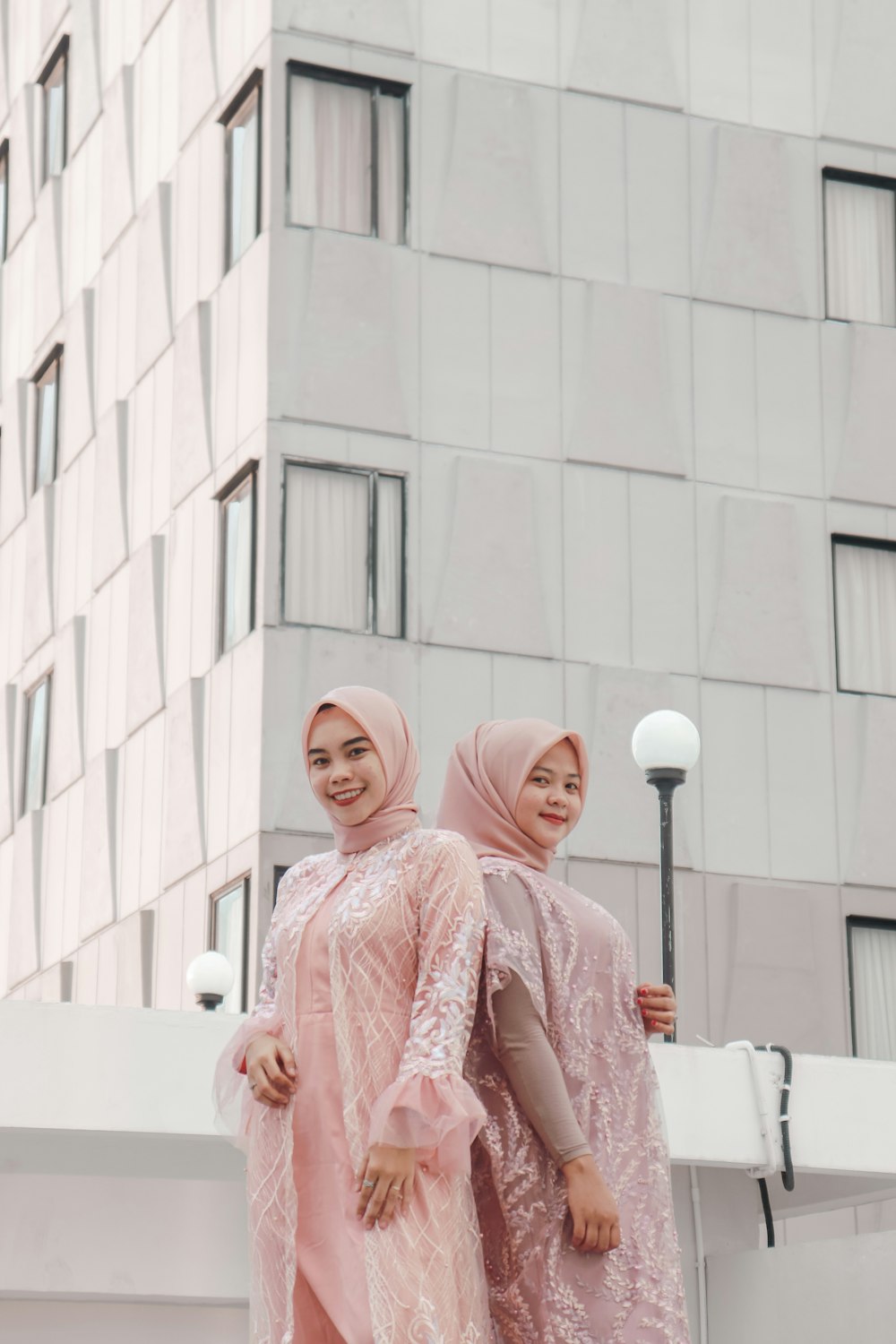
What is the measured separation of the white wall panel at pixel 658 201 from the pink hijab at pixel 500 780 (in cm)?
1338

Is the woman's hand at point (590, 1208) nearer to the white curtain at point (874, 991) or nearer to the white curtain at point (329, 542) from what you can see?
the white curtain at point (329, 542)

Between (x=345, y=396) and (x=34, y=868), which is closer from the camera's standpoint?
(x=345, y=396)

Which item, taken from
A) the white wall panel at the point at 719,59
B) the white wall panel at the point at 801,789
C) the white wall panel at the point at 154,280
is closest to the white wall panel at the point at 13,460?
the white wall panel at the point at 154,280

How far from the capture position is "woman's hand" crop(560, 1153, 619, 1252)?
479 cm

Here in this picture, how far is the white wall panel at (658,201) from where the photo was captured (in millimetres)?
18328

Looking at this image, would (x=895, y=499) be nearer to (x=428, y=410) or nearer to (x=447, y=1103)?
(x=428, y=410)

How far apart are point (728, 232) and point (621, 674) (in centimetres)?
402

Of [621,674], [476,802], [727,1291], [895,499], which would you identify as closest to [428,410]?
[621,674]

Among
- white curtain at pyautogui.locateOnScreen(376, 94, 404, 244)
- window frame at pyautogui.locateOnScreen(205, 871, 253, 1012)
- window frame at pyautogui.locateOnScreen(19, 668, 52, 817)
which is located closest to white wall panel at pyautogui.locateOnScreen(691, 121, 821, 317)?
white curtain at pyautogui.locateOnScreen(376, 94, 404, 244)

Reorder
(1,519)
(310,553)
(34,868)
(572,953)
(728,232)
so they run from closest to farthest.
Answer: (572,953)
(310,553)
(728,232)
(34,868)
(1,519)

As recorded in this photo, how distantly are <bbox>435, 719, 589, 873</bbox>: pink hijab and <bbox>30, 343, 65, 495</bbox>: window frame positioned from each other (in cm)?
1685

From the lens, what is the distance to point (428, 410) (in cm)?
1727

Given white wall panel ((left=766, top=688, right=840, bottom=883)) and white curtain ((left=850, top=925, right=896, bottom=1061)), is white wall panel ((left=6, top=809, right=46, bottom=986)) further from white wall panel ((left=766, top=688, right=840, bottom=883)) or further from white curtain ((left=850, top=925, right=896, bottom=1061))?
white curtain ((left=850, top=925, right=896, bottom=1061))

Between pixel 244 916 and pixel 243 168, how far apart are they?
6135 millimetres
